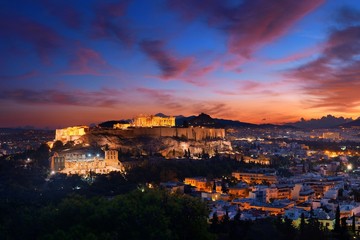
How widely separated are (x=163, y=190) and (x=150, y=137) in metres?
32.4

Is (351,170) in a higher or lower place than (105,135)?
lower

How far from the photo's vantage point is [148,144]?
40906 mm

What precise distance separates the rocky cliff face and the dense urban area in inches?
3.9

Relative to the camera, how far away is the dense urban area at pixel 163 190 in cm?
842

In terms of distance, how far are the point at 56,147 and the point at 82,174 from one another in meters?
9.62

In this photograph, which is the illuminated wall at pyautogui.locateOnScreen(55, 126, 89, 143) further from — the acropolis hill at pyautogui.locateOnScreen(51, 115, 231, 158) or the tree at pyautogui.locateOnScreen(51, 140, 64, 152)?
the tree at pyautogui.locateOnScreen(51, 140, 64, 152)

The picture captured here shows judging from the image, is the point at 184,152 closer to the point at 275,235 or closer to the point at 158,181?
the point at 158,181

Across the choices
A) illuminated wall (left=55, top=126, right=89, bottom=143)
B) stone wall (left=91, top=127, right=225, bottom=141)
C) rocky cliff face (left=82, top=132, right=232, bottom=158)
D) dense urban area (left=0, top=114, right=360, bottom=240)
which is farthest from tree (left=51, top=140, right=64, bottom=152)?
stone wall (left=91, top=127, right=225, bottom=141)

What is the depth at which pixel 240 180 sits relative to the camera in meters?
31.2

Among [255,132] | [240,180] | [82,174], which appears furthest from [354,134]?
[82,174]

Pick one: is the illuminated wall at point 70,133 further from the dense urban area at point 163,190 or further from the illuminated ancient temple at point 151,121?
the illuminated ancient temple at point 151,121

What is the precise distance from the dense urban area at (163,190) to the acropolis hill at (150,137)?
0.12 m

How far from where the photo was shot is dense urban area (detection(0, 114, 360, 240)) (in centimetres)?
842

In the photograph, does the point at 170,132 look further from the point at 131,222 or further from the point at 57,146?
the point at 131,222
